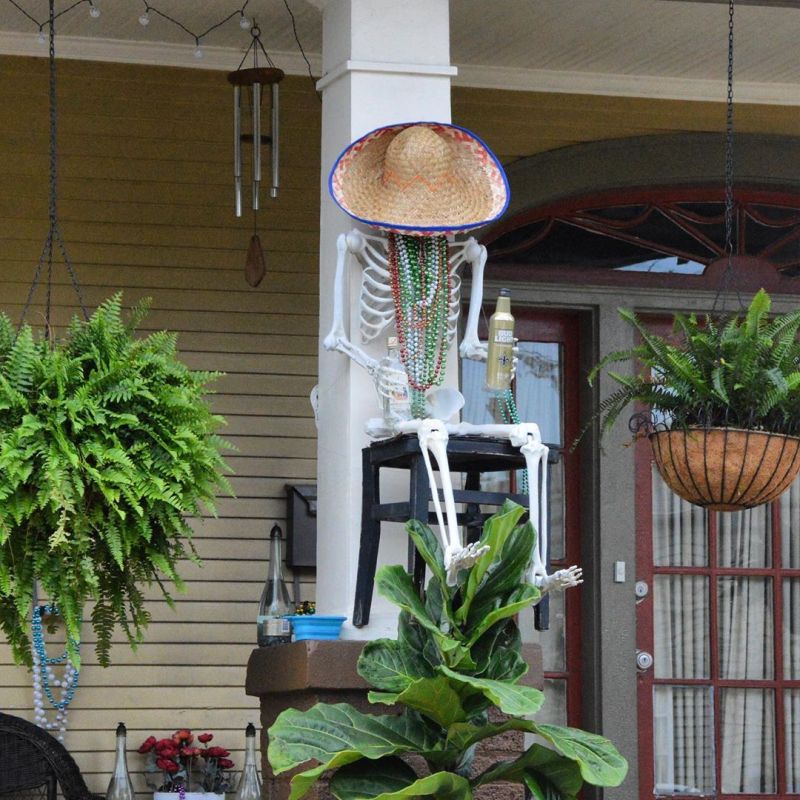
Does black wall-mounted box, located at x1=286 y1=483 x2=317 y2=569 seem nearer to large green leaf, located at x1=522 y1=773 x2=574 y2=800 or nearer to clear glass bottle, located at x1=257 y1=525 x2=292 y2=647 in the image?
clear glass bottle, located at x1=257 y1=525 x2=292 y2=647


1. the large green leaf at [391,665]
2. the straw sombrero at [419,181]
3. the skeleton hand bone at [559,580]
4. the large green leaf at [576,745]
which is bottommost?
the large green leaf at [576,745]

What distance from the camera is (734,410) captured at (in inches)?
189

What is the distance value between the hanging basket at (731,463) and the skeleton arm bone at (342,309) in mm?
934

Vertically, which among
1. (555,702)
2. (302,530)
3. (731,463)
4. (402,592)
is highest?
(731,463)

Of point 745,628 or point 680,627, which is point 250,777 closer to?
point 680,627

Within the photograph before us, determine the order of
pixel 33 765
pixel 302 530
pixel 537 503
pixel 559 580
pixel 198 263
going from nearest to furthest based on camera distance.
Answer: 1. pixel 559 580
2. pixel 537 503
3. pixel 33 765
4. pixel 302 530
5. pixel 198 263

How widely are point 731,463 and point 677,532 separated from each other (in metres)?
1.90

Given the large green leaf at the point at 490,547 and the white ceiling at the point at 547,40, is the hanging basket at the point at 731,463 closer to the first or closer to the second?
the large green leaf at the point at 490,547

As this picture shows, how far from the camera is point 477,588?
4.17 meters

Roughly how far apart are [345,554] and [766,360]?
136cm

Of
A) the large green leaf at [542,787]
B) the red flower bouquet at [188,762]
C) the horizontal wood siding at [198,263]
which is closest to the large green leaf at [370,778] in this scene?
the large green leaf at [542,787]

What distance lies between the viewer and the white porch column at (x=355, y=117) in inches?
193

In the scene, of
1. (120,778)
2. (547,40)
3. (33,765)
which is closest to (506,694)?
(120,778)

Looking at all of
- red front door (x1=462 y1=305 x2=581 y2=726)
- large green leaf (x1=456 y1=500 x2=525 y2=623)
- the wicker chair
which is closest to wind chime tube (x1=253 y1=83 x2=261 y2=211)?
red front door (x1=462 y1=305 x2=581 y2=726)
